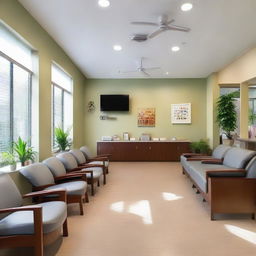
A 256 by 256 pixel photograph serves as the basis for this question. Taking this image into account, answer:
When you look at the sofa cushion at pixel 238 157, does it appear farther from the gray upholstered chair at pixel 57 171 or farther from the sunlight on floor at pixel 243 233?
the gray upholstered chair at pixel 57 171

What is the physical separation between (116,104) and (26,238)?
6.56 metres

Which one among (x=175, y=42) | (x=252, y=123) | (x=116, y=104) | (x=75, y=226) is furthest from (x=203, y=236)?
(x=252, y=123)

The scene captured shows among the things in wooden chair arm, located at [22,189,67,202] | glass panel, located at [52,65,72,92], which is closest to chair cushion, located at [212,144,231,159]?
wooden chair arm, located at [22,189,67,202]

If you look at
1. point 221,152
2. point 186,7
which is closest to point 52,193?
point 186,7

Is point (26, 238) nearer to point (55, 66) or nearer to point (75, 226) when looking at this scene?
point (75, 226)

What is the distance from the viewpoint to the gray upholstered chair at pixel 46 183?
3.07 metres

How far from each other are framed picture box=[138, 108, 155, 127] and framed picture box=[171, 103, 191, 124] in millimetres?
806

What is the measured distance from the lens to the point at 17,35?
11.3ft

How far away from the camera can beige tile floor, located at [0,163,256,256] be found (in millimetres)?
2387

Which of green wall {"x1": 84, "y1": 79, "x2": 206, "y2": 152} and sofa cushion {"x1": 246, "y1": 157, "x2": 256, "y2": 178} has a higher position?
green wall {"x1": 84, "y1": 79, "x2": 206, "y2": 152}

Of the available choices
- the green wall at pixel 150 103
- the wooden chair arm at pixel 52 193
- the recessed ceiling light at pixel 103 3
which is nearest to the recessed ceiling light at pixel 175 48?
the recessed ceiling light at pixel 103 3

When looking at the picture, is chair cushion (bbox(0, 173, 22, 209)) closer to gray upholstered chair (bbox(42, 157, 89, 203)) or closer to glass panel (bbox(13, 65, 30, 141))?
gray upholstered chair (bbox(42, 157, 89, 203))

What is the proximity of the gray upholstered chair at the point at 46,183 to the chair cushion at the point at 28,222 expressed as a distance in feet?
2.49

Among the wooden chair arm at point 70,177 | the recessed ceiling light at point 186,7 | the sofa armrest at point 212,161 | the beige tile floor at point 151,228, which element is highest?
the recessed ceiling light at point 186,7
